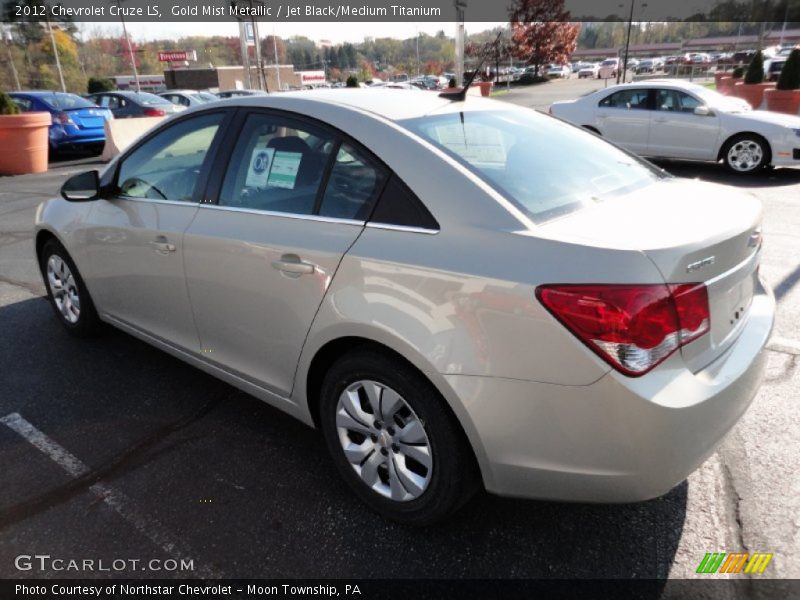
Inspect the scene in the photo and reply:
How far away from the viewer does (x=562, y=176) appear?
2.43 metres

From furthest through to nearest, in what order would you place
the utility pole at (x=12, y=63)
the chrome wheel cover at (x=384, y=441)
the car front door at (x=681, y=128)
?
the utility pole at (x=12, y=63) → the car front door at (x=681, y=128) → the chrome wheel cover at (x=384, y=441)

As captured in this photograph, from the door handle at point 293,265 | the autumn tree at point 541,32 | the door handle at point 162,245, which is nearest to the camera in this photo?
the door handle at point 293,265

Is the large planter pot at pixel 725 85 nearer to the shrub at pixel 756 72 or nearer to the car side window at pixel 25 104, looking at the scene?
the shrub at pixel 756 72

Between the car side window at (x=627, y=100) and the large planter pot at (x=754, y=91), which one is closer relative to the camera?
the car side window at (x=627, y=100)

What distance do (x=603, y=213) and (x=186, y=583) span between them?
79.5 inches

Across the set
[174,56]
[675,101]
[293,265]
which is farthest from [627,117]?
[174,56]

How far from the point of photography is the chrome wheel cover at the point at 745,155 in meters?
9.28

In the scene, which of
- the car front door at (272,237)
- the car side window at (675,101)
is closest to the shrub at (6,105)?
the car front door at (272,237)

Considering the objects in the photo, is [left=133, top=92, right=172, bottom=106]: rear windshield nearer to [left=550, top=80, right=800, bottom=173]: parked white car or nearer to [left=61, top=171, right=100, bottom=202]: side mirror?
[left=550, top=80, right=800, bottom=173]: parked white car

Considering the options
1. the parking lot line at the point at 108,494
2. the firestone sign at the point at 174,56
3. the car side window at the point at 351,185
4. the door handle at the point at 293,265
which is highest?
the firestone sign at the point at 174,56

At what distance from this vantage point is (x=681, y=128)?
9820mm

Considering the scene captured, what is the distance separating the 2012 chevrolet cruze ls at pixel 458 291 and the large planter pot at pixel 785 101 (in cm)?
1399

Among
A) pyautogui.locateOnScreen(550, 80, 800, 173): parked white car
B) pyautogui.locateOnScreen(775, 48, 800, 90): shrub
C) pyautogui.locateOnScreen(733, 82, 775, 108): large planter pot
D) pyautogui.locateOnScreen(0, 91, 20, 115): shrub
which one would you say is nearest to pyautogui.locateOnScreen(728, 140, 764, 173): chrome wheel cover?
pyautogui.locateOnScreen(550, 80, 800, 173): parked white car

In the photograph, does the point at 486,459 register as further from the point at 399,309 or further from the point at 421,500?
the point at 399,309
